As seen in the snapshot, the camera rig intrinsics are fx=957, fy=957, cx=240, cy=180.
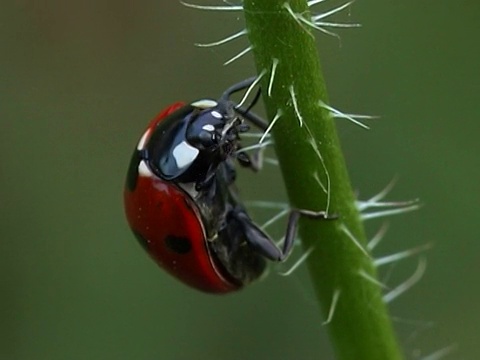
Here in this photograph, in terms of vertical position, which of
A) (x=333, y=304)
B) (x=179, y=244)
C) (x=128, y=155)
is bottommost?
(x=333, y=304)

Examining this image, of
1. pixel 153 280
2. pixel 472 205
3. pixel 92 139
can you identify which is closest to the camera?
pixel 472 205

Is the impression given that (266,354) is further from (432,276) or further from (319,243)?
(319,243)

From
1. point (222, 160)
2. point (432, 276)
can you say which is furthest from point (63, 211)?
point (222, 160)

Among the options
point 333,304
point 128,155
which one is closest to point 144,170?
point 333,304

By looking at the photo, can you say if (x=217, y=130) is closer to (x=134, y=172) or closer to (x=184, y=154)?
(x=184, y=154)

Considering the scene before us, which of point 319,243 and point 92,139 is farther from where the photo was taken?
point 92,139

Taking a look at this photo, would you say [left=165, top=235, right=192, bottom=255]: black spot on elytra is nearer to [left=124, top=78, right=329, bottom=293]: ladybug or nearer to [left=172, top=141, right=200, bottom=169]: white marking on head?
[left=124, top=78, right=329, bottom=293]: ladybug
